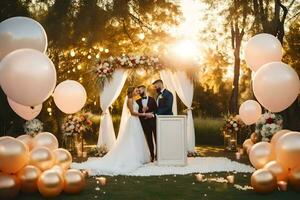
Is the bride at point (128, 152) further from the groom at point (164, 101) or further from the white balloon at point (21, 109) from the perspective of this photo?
the white balloon at point (21, 109)

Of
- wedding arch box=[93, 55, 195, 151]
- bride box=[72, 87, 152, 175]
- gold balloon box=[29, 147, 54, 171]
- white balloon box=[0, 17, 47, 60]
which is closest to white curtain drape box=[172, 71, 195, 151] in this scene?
wedding arch box=[93, 55, 195, 151]

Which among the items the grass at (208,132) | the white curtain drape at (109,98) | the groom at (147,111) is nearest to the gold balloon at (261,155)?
the groom at (147,111)

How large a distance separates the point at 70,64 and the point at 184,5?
210 inches

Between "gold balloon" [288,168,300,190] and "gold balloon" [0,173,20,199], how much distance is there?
14.7ft

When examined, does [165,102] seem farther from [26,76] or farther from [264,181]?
[26,76]

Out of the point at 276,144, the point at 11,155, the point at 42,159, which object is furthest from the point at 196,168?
the point at 11,155

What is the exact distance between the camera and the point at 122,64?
1459cm

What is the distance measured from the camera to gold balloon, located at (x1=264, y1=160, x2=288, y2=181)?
26.9ft

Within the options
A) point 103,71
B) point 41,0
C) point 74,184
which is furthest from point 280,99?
point 41,0

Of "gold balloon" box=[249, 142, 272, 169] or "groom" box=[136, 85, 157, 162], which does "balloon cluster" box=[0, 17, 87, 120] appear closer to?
"gold balloon" box=[249, 142, 272, 169]

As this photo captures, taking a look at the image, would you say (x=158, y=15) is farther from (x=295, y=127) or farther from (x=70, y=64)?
(x=295, y=127)

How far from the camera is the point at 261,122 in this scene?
1186 centimetres

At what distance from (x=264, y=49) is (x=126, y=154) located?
4.13m

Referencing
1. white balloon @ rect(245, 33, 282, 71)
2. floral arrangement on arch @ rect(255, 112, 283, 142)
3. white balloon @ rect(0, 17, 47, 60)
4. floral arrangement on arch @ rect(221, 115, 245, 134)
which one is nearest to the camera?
white balloon @ rect(0, 17, 47, 60)
